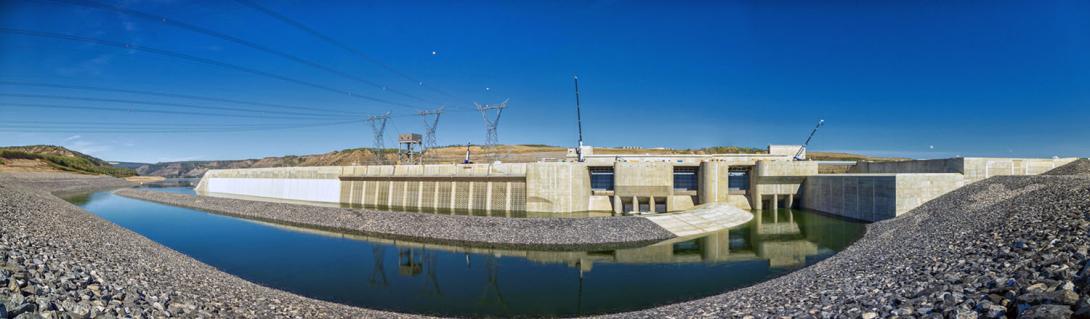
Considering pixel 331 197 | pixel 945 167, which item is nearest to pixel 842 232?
pixel 945 167

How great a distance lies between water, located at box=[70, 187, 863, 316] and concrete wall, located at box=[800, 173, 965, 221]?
1836mm

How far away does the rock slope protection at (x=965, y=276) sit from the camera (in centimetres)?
749

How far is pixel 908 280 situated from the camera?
11.4 m

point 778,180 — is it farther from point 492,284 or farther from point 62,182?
point 62,182

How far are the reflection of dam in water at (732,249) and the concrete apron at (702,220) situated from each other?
0.97 m

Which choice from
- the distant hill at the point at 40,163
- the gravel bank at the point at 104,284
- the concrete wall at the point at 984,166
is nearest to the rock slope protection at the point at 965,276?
the gravel bank at the point at 104,284

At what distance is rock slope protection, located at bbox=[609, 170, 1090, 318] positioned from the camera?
24.6 ft

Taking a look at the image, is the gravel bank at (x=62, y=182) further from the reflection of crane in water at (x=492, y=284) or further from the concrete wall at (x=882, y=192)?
→ the concrete wall at (x=882, y=192)

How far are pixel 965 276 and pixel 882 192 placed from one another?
86.9 ft

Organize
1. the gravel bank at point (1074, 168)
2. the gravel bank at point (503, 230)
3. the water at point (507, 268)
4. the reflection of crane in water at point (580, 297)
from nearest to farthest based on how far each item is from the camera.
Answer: the reflection of crane in water at point (580, 297) → the water at point (507, 268) → the gravel bank at point (503, 230) → the gravel bank at point (1074, 168)

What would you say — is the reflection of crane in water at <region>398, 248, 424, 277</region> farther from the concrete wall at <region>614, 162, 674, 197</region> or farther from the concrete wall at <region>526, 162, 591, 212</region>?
the concrete wall at <region>614, 162, 674, 197</region>

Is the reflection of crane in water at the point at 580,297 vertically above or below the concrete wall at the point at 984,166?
below

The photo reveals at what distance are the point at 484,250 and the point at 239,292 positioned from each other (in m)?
14.2

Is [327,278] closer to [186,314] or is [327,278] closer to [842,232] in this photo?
[186,314]
